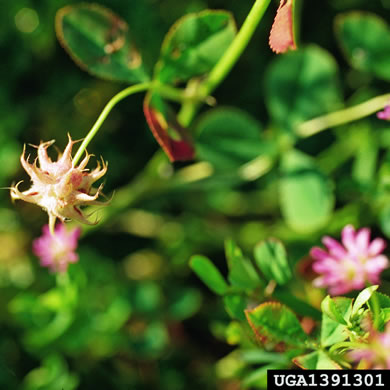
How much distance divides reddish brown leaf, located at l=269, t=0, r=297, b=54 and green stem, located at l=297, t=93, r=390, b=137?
1.65ft

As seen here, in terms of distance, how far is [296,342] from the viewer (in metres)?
0.85

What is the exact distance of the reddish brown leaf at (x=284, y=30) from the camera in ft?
2.43

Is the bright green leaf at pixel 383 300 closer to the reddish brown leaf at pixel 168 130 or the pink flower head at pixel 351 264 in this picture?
the pink flower head at pixel 351 264

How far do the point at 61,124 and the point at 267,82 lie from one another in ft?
1.94

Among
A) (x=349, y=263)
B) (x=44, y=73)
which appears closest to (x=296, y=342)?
(x=349, y=263)

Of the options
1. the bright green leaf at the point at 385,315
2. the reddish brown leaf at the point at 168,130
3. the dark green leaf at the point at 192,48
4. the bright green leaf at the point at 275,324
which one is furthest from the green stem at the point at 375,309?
the dark green leaf at the point at 192,48

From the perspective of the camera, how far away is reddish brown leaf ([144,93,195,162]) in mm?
935

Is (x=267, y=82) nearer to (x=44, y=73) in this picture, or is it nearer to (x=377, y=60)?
(x=377, y=60)

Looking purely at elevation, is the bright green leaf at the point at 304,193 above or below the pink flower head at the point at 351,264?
above

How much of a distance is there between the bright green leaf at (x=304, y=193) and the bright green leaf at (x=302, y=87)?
0.31 ft

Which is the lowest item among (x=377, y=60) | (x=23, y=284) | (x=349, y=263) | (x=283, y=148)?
(x=349, y=263)

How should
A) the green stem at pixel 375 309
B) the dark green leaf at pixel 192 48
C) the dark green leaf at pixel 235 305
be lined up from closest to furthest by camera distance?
1. the green stem at pixel 375 309
2. the dark green leaf at pixel 235 305
3. the dark green leaf at pixel 192 48

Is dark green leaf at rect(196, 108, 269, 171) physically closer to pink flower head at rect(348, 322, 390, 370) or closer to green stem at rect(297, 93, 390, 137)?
green stem at rect(297, 93, 390, 137)

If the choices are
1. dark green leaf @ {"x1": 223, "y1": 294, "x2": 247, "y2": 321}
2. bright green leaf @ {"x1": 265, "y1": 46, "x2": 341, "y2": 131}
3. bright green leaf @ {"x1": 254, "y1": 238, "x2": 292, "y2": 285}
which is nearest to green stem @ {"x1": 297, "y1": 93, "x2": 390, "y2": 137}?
bright green leaf @ {"x1": 265, "y1": 46, "x2": 341, "y2": 131}
